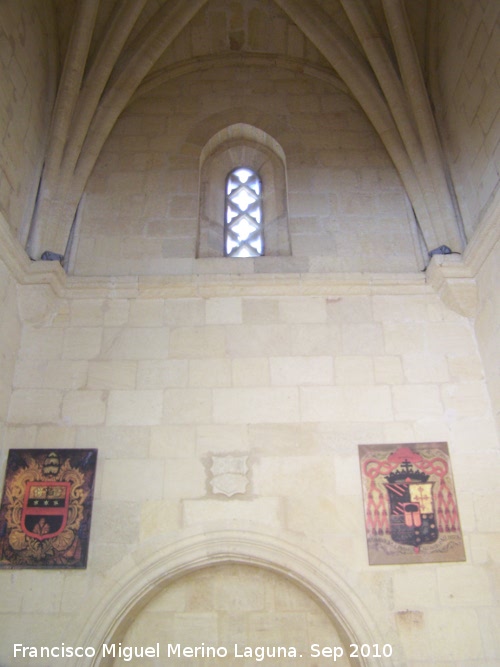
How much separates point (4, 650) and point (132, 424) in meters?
2.08

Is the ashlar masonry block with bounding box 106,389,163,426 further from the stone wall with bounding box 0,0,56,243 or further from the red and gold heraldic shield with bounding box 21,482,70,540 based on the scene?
the stone wall with bounding box 0,0,56,243

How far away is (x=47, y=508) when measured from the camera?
5223 mm

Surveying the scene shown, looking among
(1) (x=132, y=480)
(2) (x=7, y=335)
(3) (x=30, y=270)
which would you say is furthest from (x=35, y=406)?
(3) (x=30, y=270)

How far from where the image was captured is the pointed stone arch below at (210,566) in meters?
4.79

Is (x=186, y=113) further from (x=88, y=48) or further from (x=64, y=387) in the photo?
(x=64, y=387)

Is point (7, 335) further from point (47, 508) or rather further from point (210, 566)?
point (210, 566)

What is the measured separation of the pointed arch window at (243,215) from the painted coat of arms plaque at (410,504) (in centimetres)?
282

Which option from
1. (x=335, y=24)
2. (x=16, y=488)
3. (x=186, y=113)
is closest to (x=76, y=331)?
(x=16, y=488)


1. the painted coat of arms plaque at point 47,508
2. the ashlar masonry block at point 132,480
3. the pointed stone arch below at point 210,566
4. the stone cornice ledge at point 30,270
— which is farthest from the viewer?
the stone cornice ledge at point 30,270

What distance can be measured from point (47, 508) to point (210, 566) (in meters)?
1.54

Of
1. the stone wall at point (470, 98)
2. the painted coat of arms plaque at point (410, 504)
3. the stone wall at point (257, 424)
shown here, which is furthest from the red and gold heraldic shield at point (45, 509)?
the stone wall at point (470, 98)

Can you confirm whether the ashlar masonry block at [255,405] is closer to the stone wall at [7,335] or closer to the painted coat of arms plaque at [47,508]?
the painted coat of arms plaque at [47,508]

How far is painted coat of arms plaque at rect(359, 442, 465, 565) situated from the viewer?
16.6 ft

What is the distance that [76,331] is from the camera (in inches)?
239
